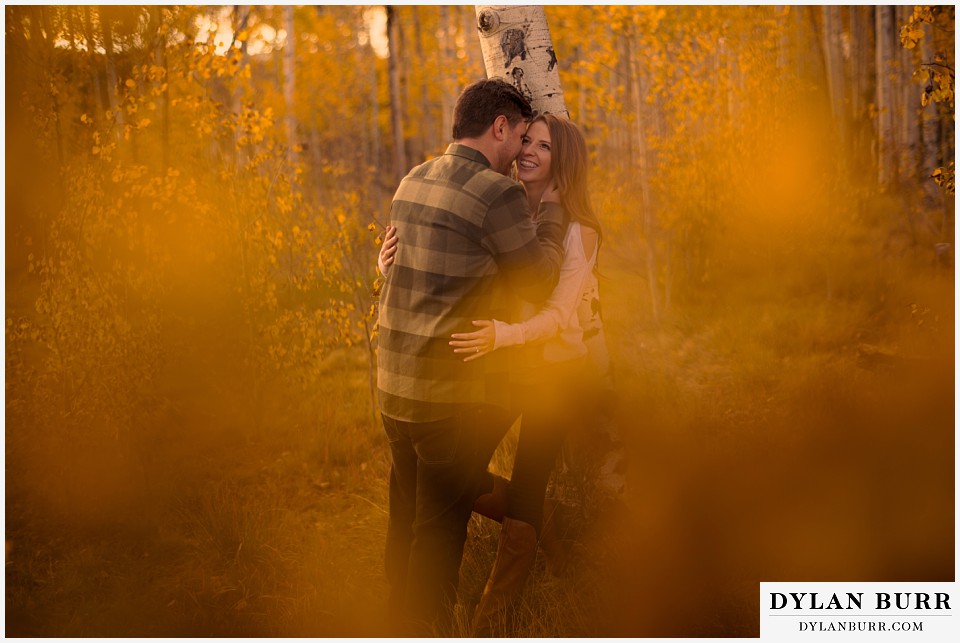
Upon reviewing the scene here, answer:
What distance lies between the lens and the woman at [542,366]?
252 cm

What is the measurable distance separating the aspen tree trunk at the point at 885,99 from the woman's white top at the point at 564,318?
7494mm

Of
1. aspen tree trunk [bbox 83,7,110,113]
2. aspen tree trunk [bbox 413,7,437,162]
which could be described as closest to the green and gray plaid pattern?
aspen tree trunk [bbox 83,7,110,113]

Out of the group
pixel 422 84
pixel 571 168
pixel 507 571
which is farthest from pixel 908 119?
pixel 422 84

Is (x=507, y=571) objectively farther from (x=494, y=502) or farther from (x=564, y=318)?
(x=564, y=318)

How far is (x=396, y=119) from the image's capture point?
1109 centimetres

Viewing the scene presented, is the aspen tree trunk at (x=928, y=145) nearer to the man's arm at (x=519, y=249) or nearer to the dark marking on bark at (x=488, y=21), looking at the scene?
the dark marking on bark at (x=488, y=21)

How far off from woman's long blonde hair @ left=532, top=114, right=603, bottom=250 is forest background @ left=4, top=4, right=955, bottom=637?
1.19 metres

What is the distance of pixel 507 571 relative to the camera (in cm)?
259

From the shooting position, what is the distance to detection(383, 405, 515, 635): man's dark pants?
7.57 ft

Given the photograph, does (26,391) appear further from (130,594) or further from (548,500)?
(548,500)

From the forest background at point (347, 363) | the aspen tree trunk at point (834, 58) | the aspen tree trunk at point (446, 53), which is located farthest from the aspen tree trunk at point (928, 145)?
the aspen tree trunk at point (446, 53)

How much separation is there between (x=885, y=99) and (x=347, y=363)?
7.46 m

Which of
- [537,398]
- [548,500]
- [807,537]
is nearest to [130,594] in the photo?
[548,500]

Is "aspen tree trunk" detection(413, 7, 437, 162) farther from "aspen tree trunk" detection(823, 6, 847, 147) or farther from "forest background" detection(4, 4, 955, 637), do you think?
"forest background" detection(4, 4, 955, 637)
